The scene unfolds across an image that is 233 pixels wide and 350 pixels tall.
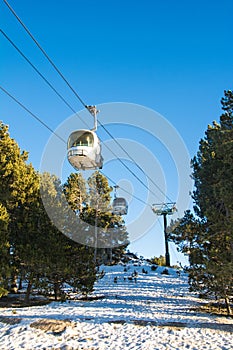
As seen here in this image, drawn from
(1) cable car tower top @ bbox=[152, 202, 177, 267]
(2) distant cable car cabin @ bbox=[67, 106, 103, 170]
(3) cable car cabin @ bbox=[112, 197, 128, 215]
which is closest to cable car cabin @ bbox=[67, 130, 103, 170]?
(2) distant cable car cabin @ bbox=[67, 106, 103, 170]

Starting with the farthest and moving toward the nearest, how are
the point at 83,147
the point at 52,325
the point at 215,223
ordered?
the point at 215,223 < the point at 52,325 < the point at 83,147

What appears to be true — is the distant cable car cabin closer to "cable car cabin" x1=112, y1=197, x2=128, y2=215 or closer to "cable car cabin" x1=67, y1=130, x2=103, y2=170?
"cable car cabin" x1=67, y1=130, x2=103, y2=170

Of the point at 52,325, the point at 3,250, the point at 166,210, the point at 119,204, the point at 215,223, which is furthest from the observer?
the point at 166,210

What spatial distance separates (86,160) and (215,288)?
8117 mm

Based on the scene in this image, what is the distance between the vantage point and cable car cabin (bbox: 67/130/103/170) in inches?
331

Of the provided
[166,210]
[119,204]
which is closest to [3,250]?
[119,204]

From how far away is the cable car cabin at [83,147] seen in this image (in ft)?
27.6

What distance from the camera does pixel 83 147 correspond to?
27.6ft

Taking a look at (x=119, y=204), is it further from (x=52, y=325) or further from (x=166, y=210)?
(x=166, y=210)

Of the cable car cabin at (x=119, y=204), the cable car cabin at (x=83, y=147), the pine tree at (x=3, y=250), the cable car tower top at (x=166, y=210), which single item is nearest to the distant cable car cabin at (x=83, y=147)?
the cable car cabin at (x=83, y=147)

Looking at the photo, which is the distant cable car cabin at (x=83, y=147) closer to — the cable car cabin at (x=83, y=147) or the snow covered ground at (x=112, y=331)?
the cable car cabin at (x=83, y=147)

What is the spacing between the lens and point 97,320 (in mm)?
10367

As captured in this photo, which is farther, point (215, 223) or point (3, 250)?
point (3, 250)

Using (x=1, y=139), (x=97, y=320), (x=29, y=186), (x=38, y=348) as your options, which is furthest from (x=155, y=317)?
(x=1, y=139)
